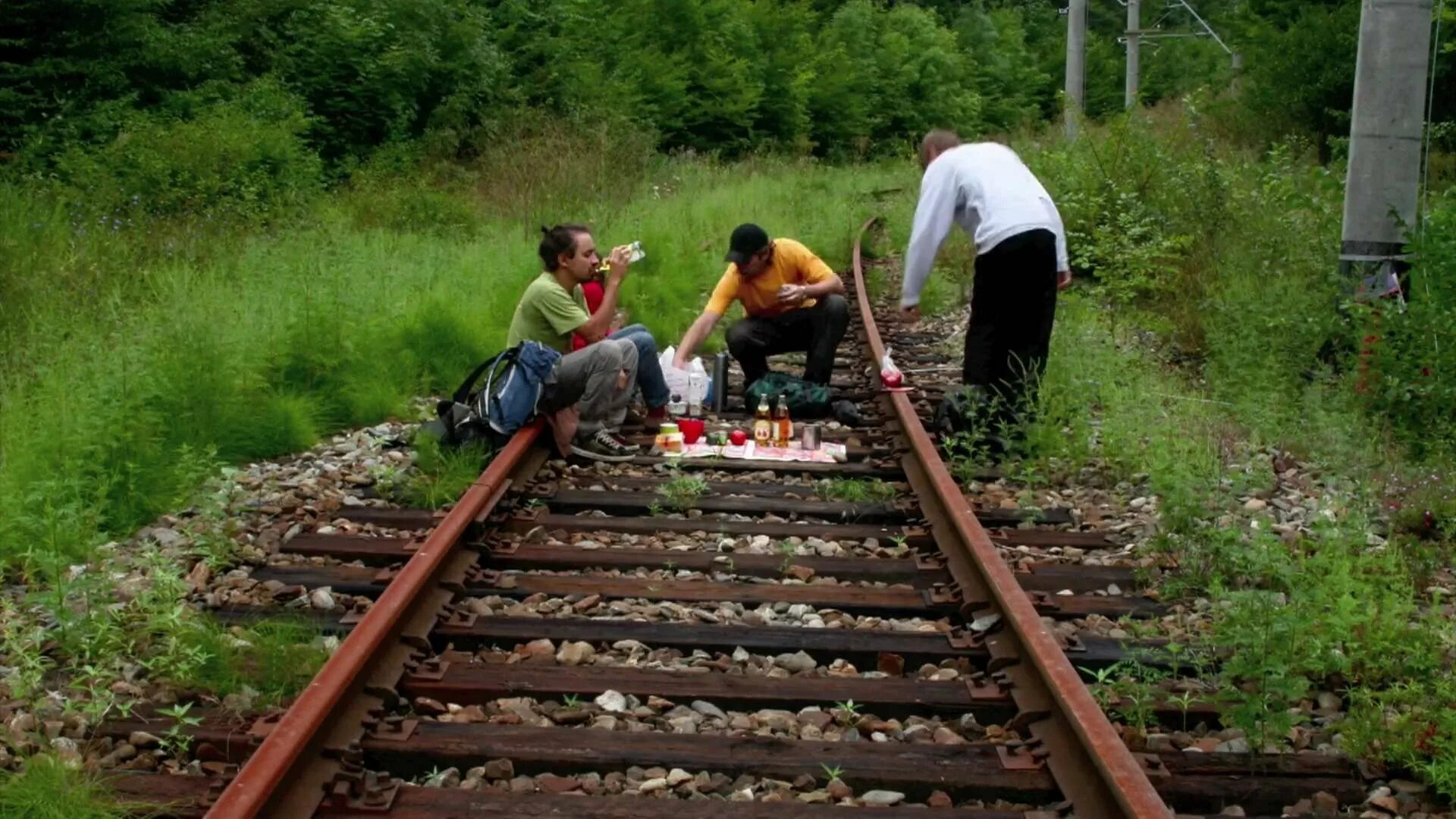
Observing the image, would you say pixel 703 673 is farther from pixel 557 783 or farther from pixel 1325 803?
pixel 1325 803

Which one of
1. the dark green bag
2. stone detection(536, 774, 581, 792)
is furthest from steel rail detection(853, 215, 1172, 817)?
the dark green bag

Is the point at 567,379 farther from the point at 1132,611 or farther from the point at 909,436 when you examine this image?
the point at 1132,611

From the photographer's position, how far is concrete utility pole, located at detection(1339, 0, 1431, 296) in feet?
23.3

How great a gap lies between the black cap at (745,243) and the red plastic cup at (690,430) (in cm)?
132

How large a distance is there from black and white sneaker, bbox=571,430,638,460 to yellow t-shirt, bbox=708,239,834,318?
1.60 meters

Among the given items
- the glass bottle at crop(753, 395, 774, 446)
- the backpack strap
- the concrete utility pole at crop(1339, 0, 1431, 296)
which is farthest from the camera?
the glass bottle at crop(753, 395, 774, 446)

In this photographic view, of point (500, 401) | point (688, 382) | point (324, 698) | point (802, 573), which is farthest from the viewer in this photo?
point (688, 382)

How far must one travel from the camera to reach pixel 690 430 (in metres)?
7.37

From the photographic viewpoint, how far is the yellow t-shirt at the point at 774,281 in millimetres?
8586

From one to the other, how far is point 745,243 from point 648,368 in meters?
1.05

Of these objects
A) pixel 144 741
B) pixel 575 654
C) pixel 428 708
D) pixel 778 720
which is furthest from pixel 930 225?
pixel 144 741

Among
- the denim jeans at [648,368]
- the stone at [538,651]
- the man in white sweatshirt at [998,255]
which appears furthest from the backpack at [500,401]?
the stone at [538,651]

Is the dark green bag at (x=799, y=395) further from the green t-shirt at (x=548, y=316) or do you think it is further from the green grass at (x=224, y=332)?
the green grass at (x=224, y=332)

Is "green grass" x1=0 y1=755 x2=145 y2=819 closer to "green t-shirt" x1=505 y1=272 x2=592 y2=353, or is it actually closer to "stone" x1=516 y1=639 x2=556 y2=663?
"stone" x1=516 y1=639 x2=556 y2=663
